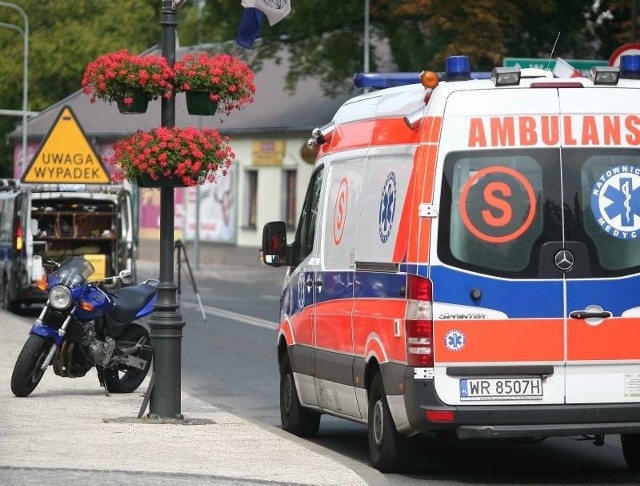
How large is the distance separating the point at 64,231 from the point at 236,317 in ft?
10.6

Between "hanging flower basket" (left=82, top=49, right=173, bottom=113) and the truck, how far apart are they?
581 inches

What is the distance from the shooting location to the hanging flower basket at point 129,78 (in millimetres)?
13312

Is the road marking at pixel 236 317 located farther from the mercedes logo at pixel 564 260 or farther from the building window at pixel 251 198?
the building window at pixel 251 198

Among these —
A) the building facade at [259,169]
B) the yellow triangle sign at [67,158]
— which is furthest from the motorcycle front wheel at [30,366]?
the building facade at [259,169]

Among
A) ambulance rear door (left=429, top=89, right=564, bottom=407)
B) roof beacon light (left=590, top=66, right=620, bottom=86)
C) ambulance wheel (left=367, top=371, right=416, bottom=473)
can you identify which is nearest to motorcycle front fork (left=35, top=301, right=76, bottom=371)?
ambulance wheel (left=367, top=371, right=416, bottom=473)

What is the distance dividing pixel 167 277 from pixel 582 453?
11.3 feet

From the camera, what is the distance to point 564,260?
34.4ft

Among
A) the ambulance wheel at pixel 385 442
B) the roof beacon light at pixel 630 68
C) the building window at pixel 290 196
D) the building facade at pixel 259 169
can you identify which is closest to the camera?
the ambulance wheel at pixel 385 442

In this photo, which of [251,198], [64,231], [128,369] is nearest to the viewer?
[128,369]

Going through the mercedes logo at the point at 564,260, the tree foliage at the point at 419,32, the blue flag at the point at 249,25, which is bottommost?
the mercedes logo at the point at 564,260

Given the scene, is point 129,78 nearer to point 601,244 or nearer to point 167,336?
point 167,336

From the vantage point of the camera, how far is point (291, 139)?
5394cm

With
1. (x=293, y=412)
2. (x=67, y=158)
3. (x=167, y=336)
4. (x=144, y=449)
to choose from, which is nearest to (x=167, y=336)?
(x=167, y=336)

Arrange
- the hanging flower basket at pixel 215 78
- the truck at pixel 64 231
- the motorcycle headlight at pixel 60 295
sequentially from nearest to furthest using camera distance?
the hanging flower basket at pixel 215 78, the motorcycle headlight at pixel 60 295, the truck at pixel 64 231
